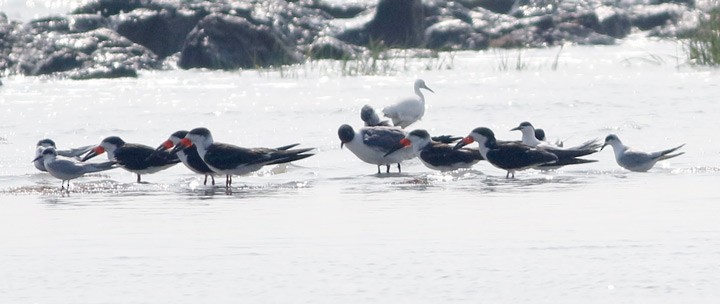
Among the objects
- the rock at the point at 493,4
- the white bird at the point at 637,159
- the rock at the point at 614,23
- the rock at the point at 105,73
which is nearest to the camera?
the white bird at the point at 637,159

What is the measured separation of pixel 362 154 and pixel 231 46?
58.2 feet

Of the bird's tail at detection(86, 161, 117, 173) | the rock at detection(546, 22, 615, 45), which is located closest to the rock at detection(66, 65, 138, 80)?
the rock at detection(546, 22, 615, 45)

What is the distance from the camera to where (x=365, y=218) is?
9.96 metres

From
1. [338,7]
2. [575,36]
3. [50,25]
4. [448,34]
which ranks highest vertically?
[338,7]

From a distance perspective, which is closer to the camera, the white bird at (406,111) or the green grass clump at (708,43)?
the white bird at (406,111)

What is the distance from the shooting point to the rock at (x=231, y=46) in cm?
3117

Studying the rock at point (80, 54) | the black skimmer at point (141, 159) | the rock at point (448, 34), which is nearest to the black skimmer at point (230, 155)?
the black skimmer at point (141, 159)

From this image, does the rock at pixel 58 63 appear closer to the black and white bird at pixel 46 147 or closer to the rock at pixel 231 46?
the rock at pixel 231 46

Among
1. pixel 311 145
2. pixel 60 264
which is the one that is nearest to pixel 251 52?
pixel 311 145

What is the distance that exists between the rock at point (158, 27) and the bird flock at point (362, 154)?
21.3 metres

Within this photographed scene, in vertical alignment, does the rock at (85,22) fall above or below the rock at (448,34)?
above

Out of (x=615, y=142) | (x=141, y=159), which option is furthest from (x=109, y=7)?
(x=615, y=142)

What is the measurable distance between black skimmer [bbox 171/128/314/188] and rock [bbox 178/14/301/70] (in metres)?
17.3

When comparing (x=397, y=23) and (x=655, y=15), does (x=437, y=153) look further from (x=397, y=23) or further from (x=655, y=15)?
(x=655, y=15)
